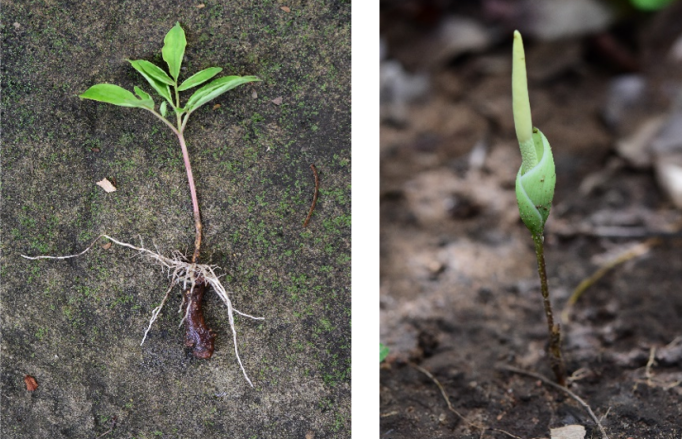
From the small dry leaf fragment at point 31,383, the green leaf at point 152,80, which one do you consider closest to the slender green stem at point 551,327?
the green leaf at point 152,80

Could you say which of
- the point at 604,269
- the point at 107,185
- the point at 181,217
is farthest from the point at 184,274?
the point at 604,269

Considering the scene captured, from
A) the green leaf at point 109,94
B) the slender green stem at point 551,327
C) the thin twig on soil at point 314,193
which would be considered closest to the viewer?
the slender green stem at point 551,327

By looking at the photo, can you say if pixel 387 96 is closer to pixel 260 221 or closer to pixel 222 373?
pixel 260 221

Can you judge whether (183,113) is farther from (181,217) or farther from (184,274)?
(184,274)

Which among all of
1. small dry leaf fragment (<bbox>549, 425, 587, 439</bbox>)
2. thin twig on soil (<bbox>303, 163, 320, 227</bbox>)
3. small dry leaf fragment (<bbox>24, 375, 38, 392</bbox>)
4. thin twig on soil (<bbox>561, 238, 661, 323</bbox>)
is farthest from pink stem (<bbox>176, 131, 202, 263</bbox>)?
thin twig on soil (<bbox>561, 238, 661, 323</bbox>)

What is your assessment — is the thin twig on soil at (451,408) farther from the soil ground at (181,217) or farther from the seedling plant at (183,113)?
the seedling plant at (183,113)

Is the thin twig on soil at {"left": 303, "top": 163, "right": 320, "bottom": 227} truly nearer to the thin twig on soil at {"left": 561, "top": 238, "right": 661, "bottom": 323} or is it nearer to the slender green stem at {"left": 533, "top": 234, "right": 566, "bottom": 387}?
the slender green stem at {"left": 533, "top": 234, "right": 566, "bottom": 387}
